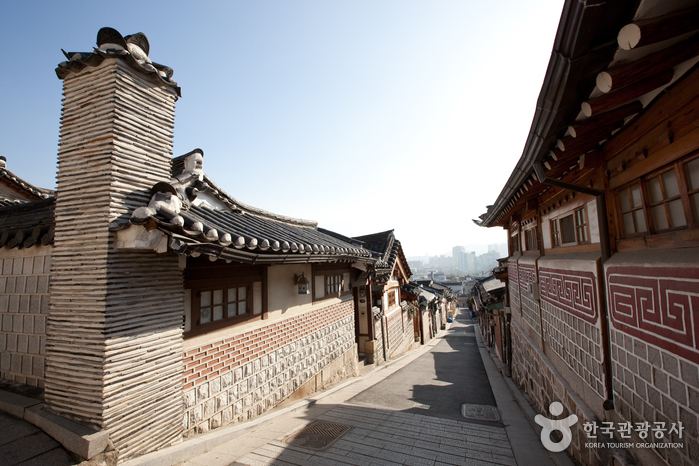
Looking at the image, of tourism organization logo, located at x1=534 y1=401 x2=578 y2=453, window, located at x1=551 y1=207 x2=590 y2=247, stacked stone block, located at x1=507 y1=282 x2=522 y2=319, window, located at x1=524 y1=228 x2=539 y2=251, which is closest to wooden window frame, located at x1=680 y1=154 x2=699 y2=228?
window, located at x1=551 y1=207 x2=590 y2=247

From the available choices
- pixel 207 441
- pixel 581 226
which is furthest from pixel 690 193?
pixel 207 441

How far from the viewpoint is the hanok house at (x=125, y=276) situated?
380cm

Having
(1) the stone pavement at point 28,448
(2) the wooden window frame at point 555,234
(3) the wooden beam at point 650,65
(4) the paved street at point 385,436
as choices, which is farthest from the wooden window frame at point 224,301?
(2) the wooden window frame at point 555,234

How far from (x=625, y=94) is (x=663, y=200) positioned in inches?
46.7

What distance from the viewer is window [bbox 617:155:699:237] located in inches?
102

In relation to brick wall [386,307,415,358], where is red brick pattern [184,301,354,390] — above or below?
above

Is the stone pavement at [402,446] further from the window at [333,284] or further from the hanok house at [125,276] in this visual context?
the window at [333,284]

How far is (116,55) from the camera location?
4.23 meters

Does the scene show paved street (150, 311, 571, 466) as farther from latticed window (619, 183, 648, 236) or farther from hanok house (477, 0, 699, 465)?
latticed window (619, 183, 648, 236)

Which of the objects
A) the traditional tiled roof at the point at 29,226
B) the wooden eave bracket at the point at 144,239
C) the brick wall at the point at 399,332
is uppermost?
the traditional tiled roof at the point at 29,226

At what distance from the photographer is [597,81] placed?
2.27 meters

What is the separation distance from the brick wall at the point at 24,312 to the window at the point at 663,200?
7.47 metres

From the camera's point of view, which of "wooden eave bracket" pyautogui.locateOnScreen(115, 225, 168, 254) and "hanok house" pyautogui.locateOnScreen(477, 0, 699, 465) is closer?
"hanok house" pyautogui.locateOnScreen(477, 0, 699, 465)

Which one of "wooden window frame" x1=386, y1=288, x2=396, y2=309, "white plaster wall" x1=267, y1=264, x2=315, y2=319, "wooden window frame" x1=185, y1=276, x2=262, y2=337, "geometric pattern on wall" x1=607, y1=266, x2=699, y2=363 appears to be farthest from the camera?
"wooden window frame" x1=386, y1=288, x2=396, y2=309
